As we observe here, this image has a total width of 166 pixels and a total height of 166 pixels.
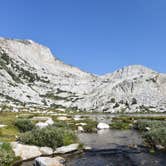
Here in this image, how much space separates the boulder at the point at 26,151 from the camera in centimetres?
3441

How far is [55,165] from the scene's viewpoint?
28.9 meters

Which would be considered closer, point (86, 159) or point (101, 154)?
point (86, 159)

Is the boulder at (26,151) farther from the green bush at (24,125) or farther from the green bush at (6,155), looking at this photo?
the green bush at (24,125)

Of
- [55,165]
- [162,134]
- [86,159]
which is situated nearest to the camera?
[55,165]

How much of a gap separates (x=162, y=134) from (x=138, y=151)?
14.7 ft

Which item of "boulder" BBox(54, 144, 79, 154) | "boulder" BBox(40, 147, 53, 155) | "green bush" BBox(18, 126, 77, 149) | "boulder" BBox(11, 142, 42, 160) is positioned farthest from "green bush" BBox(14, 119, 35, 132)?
"boulder" BBox(11, 142, 42, 160)

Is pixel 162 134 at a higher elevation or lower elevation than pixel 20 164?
higher

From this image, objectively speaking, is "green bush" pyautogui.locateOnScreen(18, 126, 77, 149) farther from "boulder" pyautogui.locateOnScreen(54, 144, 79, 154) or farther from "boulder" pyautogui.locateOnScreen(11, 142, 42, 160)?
"boulder" pyautogui.locateOnScreen(11, 142, 42, 160)

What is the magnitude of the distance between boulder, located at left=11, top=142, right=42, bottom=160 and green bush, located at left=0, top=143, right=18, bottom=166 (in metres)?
1.09

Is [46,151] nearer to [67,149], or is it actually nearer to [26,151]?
[26,151]

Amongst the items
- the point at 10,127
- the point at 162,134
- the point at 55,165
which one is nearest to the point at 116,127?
the point at 10,127

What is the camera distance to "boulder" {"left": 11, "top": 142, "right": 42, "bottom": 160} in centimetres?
3441

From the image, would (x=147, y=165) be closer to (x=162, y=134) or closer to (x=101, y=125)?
(x=162, y=134)

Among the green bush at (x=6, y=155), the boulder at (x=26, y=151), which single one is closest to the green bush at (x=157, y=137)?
the boulder at (x=26, y=151)
